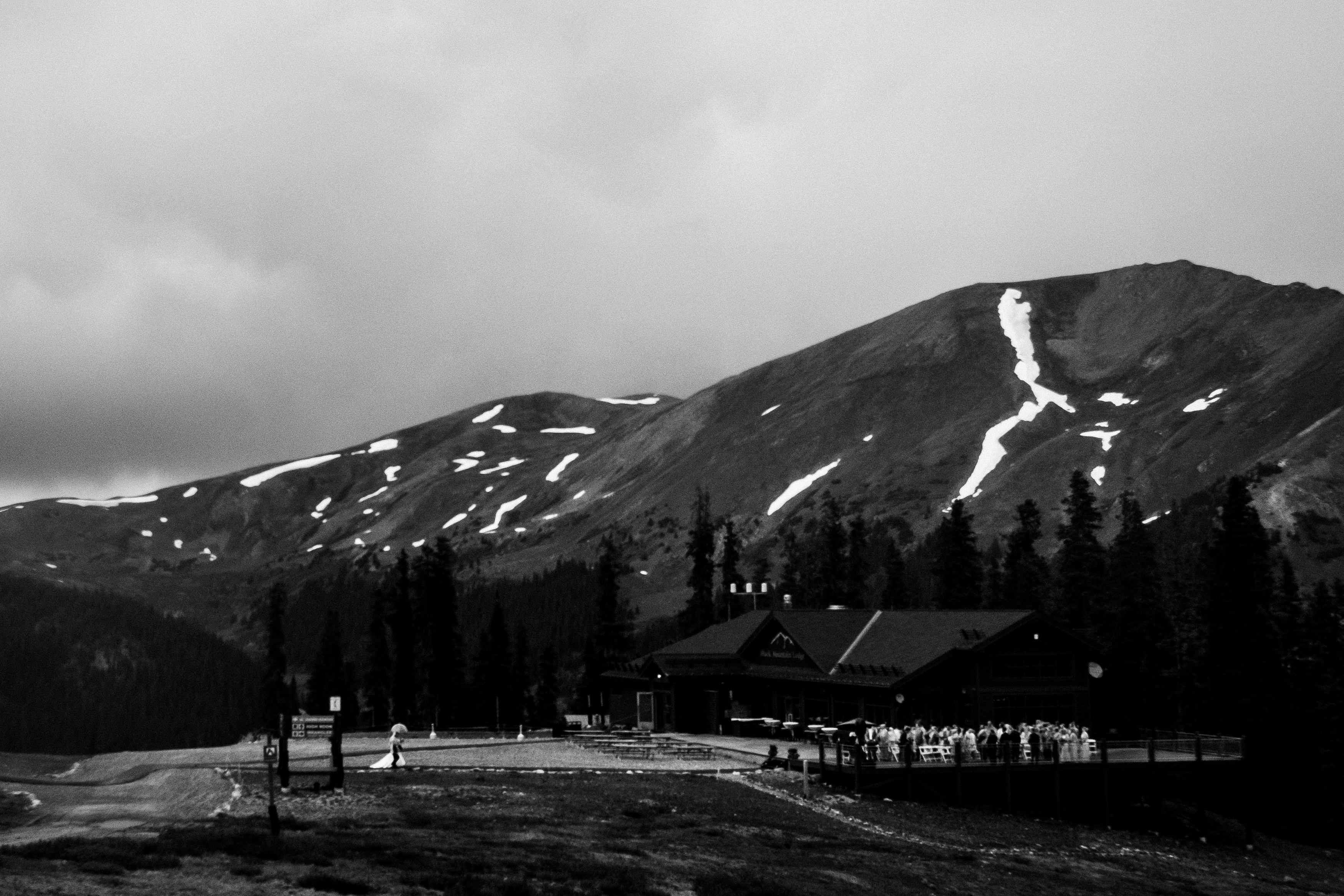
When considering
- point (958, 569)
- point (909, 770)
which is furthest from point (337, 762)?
point (958, 569)

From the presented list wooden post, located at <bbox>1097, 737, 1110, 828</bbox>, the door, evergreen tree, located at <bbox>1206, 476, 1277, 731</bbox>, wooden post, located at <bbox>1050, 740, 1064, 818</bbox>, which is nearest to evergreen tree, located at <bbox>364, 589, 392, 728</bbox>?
the door

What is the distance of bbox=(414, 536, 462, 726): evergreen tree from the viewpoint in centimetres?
8575

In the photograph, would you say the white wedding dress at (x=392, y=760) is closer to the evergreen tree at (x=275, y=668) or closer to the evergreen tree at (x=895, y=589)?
the evergreen tree at (x=275, y=668)

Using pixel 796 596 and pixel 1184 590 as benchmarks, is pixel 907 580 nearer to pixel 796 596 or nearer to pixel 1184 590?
pixel 796 596

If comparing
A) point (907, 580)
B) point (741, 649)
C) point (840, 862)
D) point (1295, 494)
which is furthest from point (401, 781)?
point (1295, 494)

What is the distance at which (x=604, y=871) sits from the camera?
25.2 metres

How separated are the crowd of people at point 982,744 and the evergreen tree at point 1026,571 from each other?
3142 centimetres

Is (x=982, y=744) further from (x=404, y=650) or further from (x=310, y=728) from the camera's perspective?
(x=404, y=650)

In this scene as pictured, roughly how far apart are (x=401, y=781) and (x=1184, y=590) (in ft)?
211

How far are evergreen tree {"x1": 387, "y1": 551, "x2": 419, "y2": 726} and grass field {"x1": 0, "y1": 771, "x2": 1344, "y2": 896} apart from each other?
41.9 metres

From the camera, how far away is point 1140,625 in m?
76.6

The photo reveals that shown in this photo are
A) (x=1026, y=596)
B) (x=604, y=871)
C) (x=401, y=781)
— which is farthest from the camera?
(x=1026, y=596)

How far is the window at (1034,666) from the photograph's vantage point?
54.4 meters

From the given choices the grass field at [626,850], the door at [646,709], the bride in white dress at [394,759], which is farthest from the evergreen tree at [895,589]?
the bride in white dress at [394,759]
